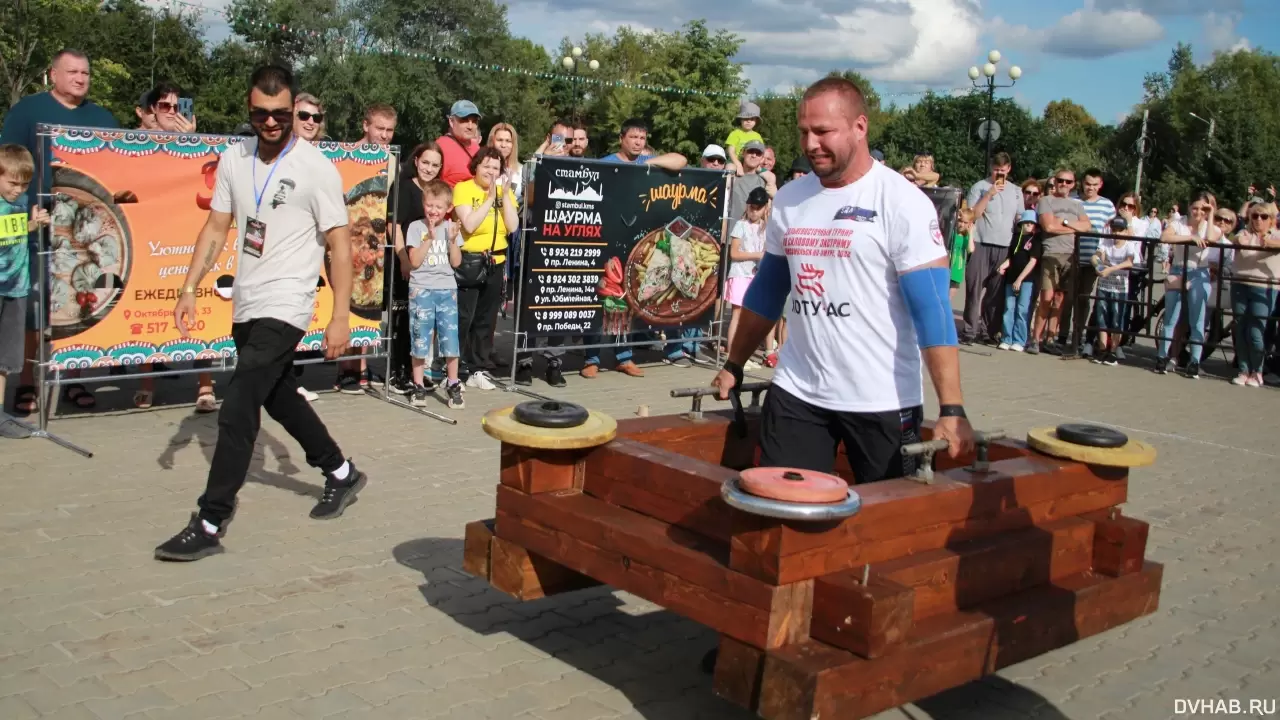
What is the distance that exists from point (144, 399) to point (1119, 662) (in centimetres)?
660

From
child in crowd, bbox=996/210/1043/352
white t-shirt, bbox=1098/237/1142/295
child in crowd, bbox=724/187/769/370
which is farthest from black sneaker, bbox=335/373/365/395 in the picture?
white t-shirt, bbox=1098/237/1142/295

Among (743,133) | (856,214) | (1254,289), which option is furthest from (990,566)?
(743,133)

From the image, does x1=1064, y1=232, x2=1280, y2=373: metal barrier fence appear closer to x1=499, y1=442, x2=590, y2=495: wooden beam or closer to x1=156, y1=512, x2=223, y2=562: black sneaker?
x1=499, y1=442, x2=590, y2=495: wooden beam

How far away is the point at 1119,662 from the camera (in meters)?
4.96

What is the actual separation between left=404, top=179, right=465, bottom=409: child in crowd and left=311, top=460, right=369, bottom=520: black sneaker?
2.82 metres

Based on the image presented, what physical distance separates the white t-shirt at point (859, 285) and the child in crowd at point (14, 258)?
5229 mm

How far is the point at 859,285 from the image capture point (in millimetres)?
4094

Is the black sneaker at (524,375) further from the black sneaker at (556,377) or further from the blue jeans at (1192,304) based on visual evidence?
the blue jeans at (1192,304)

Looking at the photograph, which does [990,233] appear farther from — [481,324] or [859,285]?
[859,285]

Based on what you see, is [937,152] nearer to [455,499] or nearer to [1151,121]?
[1151,121]

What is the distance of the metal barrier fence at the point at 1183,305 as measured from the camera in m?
13.3

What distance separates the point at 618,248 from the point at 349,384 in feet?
8.43

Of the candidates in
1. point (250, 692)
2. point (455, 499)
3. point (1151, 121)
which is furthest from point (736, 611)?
point (1151, 121)

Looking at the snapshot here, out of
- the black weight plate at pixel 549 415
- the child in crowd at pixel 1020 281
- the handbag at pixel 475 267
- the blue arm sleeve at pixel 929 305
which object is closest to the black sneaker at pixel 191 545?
the black weight plate at pixel 549 415
